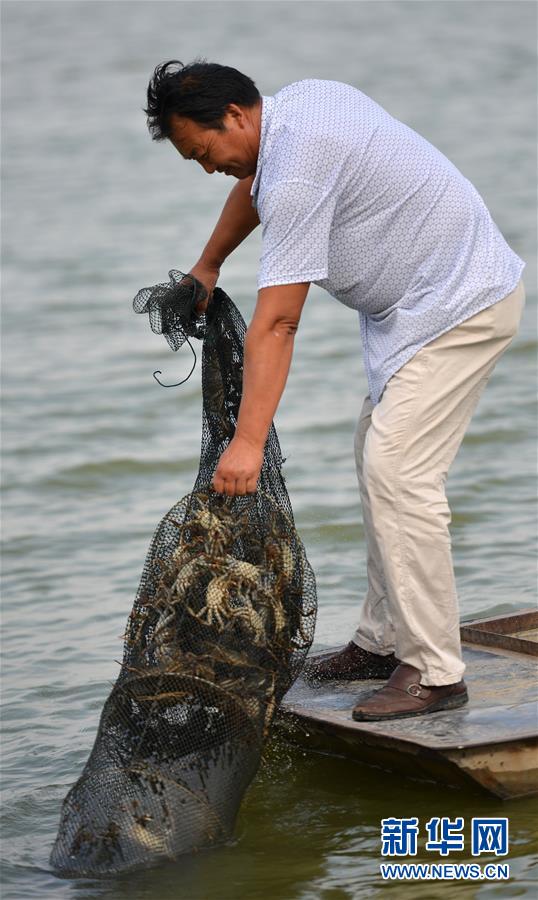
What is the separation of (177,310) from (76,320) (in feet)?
32.1

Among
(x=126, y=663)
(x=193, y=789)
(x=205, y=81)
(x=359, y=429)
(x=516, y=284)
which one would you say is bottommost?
(x=193, y=789)

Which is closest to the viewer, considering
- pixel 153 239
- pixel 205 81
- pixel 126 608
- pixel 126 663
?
pixel 205 81

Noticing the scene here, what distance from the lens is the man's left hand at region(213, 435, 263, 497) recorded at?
473cm

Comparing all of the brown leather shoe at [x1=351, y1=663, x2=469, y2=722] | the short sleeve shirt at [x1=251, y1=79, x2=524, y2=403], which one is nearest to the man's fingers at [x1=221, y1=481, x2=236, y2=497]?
the short sleeve shirt at [x1=251, y1=79, x2=524, y2=403]

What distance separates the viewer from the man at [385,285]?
15.1ft

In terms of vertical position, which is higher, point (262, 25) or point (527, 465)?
point (262, 25)

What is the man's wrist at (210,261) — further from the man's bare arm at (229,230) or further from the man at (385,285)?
the man at (385,285)

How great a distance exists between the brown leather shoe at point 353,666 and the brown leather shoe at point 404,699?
44cm

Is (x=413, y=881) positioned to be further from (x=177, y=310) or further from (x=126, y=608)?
(x=126, y=608)

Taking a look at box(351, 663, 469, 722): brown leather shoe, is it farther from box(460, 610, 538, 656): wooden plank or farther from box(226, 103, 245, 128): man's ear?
box(226, 103, 245, 128): man's ear

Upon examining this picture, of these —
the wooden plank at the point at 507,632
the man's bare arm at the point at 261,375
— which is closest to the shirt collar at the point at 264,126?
the man's bare arm at the point at 261,375

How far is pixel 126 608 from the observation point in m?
7.73

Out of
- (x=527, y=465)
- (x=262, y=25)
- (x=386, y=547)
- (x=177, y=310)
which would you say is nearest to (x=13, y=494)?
(x=527, y=465)

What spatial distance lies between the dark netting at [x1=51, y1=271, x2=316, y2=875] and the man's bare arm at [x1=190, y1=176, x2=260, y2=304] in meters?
0.89
